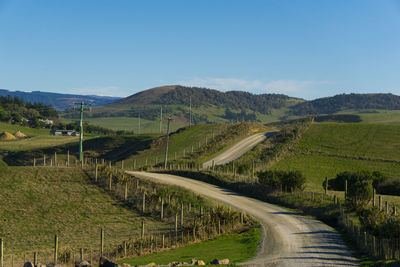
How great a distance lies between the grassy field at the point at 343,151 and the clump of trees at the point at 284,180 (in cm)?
1382

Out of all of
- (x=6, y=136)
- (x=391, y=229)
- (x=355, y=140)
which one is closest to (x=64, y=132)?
(x=6, y=136)

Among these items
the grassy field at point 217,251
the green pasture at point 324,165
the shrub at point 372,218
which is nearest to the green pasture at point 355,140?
the green pasture at point 324,165

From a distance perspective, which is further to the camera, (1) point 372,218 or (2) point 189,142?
→ (2) point 189,142

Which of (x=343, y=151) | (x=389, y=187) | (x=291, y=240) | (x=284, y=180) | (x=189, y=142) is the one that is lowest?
(x=291, y=240)

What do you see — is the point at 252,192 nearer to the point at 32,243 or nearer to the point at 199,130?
the point at 32,243

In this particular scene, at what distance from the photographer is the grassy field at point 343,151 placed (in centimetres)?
7957

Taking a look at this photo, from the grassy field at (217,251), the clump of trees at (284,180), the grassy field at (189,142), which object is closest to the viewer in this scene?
the grassy field at (217,251)

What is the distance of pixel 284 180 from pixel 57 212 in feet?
86.3

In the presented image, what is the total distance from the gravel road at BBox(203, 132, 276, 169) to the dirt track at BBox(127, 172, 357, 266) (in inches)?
1432

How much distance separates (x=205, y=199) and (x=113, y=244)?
637 inches

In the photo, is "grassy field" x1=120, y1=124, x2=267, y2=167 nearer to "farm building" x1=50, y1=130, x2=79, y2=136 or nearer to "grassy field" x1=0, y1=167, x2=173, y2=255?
"grassy field" x1=0, y1=167, x2=173, y2=255

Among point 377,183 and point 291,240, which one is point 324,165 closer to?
point 377,183

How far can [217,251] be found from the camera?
3089 cm

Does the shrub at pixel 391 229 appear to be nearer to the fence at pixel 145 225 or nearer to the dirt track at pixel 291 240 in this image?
the dirt track at pixel 291 240
